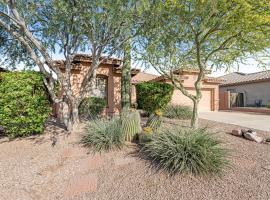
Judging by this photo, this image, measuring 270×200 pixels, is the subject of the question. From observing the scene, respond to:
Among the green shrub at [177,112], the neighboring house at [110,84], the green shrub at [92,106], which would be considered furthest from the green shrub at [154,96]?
the green shrub at [92,106]

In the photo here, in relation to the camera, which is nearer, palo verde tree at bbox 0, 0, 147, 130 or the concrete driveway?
palo verde tree at bbox 0, 0, 147, 130

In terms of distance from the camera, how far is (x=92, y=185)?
442 centimetres

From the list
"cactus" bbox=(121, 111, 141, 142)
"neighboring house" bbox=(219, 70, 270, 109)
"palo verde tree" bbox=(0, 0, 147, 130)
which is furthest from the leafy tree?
"neighboring house" bbox=(219, 70, 270, 109)

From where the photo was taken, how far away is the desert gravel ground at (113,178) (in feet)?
12.9

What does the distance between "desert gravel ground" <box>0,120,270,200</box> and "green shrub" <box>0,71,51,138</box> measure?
1.05 metres

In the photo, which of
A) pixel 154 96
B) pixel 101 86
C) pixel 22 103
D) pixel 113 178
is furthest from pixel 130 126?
pixel 101 86

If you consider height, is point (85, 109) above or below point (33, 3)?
below

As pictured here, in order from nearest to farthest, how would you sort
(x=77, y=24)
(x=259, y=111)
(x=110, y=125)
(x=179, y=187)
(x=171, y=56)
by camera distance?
1. (x=179, y=187)
2. (x=110, y=125)
3. (x=77, y=24)
4. (x=171, y=56)
5. (x=259, y=111)

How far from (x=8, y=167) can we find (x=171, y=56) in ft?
23.5

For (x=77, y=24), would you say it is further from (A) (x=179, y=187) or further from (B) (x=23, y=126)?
(A) (x=179, y=187)

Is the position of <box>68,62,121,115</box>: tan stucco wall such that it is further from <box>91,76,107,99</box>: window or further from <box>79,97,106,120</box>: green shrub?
<box>79,97,106,120</box>: green shrub

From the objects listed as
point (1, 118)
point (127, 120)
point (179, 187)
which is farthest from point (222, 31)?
point (1, 118)

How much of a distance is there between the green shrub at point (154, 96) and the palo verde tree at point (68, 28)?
4.97 meters

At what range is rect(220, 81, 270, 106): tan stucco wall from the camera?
2122 cm
